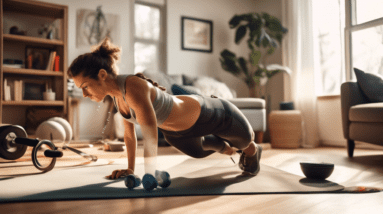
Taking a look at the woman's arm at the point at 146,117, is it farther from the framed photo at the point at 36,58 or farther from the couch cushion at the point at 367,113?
the framed photo at the point at 36,58

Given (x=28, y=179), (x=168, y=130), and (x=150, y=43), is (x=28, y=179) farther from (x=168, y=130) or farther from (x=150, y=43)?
(x=150, y=43)

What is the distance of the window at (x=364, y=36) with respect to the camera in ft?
10.2

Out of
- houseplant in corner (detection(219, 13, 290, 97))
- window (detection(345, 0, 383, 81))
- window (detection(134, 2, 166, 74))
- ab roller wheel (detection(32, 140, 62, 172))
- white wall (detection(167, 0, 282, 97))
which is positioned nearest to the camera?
ab roller wheel (detection(32, 140, 62, 172))

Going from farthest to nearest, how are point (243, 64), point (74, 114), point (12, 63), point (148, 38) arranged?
point (148, 38) < point (243, 64) < point (74, 114) < point (12, 63)

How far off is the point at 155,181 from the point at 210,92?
7.70 ft

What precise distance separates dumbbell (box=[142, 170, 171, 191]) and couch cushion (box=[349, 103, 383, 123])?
1500mm

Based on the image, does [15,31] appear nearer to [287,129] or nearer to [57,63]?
[57,63]

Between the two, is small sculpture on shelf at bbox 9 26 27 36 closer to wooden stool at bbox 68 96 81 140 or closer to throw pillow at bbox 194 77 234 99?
wooden stool at bbox 68 96 81 140

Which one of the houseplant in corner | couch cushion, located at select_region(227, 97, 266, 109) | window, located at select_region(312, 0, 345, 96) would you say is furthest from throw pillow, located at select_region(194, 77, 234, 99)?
window, located at select_region(312, 0, 345, 96)

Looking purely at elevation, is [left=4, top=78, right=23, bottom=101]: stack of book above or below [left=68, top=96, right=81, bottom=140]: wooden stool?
above

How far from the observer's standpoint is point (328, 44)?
139 inches

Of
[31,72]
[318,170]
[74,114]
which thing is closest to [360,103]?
[318,170]

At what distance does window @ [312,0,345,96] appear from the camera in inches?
134

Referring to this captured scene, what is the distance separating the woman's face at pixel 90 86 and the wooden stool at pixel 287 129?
2.35 meters
